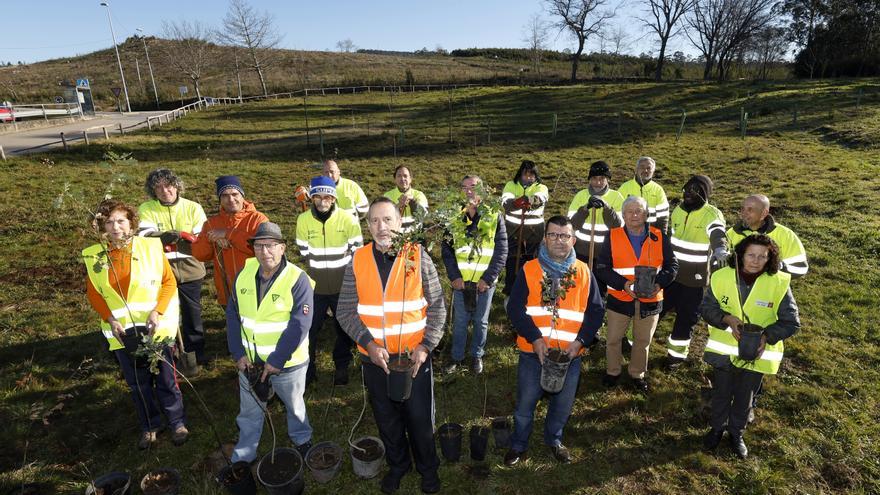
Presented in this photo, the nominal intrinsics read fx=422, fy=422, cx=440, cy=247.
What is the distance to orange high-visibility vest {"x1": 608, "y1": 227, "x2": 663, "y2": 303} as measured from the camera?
185 inches

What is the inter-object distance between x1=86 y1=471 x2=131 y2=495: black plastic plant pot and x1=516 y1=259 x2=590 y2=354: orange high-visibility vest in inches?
145

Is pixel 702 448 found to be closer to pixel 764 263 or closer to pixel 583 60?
pixel 764 263

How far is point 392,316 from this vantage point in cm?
347

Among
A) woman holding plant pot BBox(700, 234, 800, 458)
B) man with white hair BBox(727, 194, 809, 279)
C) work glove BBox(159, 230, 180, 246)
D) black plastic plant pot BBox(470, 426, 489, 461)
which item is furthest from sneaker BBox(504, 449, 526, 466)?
work glove BBox(159, 230, 180, 246)

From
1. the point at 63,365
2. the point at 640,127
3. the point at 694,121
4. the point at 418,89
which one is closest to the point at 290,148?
the point at 63,365

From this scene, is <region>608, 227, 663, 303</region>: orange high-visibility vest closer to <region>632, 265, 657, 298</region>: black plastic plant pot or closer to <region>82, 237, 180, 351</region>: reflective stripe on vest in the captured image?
<region>632, 265, 657, 298</region>: black plastic plant pot

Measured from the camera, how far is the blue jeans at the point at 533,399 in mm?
3934

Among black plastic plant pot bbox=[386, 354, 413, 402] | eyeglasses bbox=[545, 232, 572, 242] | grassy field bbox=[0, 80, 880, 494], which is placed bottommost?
grassy field bbox=[0, 80, 880, 494]

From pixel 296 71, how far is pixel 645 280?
220ft

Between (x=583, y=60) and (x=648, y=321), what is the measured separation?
76.7m

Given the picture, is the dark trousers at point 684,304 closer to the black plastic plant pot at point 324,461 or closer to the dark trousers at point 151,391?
the black plastic plant pot at point 324,461

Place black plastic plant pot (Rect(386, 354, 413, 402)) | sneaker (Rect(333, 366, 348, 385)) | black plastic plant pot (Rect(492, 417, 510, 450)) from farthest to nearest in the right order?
sneaker (Rect(333, 366, 348, 385)), black plastic plant pot (Rect(492, 417, 510, 450)), black plastic plant pot (Rect(386, 354, 413, 402))

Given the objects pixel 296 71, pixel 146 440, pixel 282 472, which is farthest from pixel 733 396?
pixel 296 71

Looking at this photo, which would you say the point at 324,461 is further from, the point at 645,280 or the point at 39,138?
the point at 39,138
